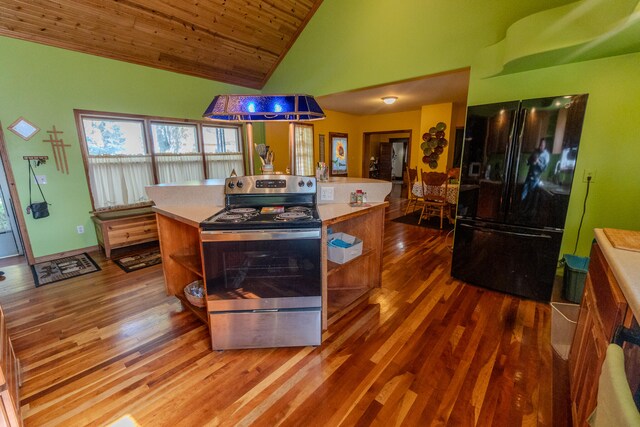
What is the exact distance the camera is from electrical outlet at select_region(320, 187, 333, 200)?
2361mm

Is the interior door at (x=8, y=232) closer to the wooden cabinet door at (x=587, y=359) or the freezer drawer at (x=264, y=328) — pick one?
the freezer drawer at (x=264, y=328)

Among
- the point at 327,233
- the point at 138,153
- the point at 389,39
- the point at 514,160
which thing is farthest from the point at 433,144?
the point at 138,153

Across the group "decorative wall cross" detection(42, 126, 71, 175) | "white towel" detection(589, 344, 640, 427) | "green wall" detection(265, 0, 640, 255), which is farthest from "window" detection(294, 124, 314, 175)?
"white towel" detection(589, 344, 640, 427)

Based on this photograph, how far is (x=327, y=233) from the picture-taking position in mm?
2268

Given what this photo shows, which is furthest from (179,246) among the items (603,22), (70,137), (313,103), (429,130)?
(429,130)

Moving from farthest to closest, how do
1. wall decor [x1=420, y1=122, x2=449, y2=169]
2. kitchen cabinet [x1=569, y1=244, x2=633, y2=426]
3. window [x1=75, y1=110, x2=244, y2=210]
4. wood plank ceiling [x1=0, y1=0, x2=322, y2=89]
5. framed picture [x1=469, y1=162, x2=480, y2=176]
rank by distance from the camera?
1. wall decor [x1=420, y1=122, x2=449, y2=169]
2. window [x1=75, y1=110, x2=244, y2=210]
3. wood plank ceiling [x1=0, y1=0, x2=322, y2=89]
4. framed picture [x1=469, y1=162, x2=480, y2=176]
5. kitchen cabinet [x1=569, y1=244, x2=633, y2=426]

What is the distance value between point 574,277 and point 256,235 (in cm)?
268

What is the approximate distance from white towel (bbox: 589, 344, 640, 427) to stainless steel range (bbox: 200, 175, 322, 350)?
4.24ft

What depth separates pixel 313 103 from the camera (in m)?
2.22

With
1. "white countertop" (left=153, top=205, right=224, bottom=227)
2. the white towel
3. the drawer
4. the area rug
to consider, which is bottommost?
the area rug

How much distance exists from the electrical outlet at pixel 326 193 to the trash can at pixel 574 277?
7.09 feet

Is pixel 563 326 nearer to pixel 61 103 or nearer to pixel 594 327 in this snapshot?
pixel 594 327

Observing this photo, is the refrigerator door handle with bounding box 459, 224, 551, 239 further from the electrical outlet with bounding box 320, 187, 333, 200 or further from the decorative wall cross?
the decorative wall cross

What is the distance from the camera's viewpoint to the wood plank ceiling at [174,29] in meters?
2.97
